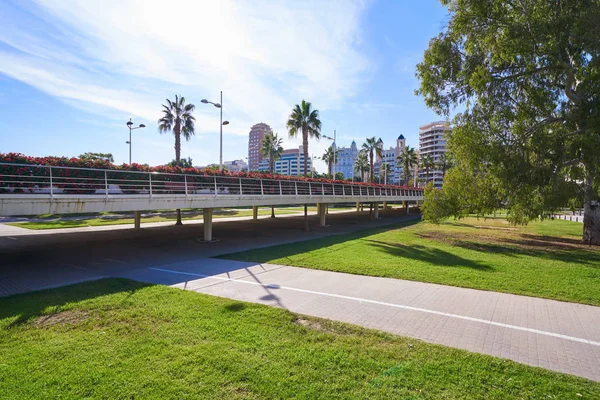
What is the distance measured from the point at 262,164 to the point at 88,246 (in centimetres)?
17399

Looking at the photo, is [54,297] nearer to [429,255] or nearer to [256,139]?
[429,255]

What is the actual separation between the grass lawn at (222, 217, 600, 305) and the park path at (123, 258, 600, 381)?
35.1 inches

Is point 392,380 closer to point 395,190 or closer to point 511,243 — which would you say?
point 511,243

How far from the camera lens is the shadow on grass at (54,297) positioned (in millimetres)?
6953

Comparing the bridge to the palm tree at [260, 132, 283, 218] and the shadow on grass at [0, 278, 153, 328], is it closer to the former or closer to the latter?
the shadow on grass at [0, 278, 153, 328]

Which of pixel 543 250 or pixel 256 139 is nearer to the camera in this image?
pixel 543 250

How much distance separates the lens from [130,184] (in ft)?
46.0

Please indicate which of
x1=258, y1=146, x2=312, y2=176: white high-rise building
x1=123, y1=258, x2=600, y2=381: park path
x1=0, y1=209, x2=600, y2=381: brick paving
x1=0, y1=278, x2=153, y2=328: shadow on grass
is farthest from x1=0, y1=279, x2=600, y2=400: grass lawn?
x1=258, y1=146, x2=312, y2=176: white high-rise building

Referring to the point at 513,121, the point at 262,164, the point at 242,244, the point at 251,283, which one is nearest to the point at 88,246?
the point at 242,244

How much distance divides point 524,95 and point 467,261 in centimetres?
1035

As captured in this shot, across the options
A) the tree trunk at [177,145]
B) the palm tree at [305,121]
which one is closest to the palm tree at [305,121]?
the palm tree at [305,121]

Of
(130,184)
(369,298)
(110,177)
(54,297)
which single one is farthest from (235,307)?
(110,177)

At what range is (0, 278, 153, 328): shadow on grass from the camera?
6953 millimetres

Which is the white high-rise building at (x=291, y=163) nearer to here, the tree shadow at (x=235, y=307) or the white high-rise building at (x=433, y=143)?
the white high-rise building at (x=433, y=143)
